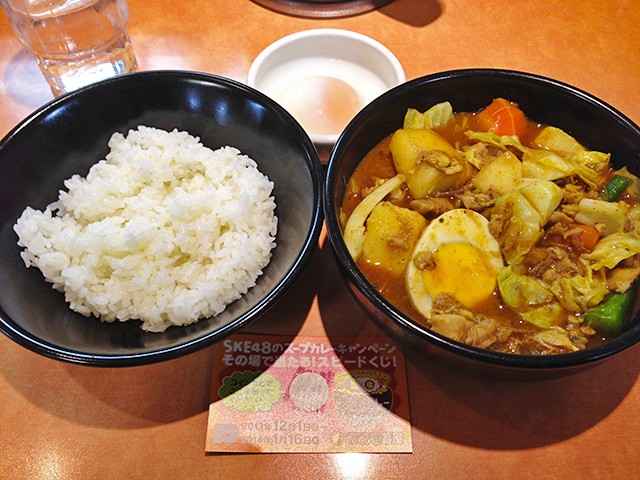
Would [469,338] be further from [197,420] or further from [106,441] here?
[106,441]

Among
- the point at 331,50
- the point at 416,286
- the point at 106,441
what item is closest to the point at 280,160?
the point at 416,286

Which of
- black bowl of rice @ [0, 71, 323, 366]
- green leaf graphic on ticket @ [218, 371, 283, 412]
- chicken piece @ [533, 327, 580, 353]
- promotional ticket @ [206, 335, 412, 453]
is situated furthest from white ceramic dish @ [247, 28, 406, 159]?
chicken piece @ [533, 327, 580, 353]

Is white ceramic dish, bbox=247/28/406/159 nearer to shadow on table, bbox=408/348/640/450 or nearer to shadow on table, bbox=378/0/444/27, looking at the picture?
shadow on table, bbox=378/0/444/27

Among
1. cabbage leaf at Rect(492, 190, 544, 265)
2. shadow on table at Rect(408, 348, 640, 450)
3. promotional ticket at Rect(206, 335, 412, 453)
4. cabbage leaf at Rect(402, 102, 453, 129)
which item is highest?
cabbage leaf at Rect(402, 102, 453, 129)

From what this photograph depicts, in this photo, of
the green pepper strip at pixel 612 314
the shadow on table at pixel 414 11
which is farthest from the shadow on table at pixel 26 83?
the green pepper strip at pixel 612 314

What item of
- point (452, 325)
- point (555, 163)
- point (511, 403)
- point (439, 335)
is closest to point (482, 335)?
point (452, 325)

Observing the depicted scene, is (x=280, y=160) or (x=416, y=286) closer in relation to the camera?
(x=416, y=286)

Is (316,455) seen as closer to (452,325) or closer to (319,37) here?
(452,325)
